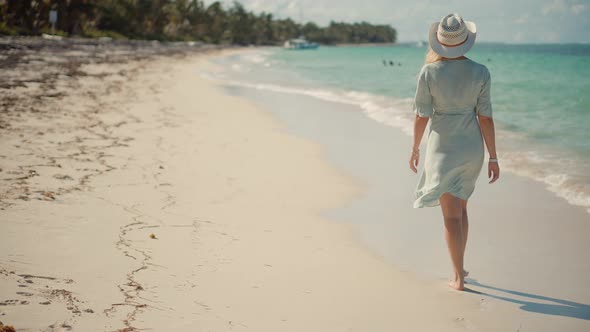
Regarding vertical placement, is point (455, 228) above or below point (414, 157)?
below

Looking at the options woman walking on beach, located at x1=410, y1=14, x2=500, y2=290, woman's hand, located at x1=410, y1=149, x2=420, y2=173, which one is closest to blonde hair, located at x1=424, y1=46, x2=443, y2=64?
woman walking on beach, located at x1=410, y1=14, x2=500, y2=290

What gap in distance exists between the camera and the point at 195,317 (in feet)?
8.76

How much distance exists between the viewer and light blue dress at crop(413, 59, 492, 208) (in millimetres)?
3023

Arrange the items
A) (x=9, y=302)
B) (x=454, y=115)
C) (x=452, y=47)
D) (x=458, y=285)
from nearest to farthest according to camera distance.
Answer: (x=9, y=302)
(x=452, y=47)
(x=454, y=115)
(x=458, y=285)

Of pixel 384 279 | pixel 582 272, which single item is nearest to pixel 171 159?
pixel 384 279

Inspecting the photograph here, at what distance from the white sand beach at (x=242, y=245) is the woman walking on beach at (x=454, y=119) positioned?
54 cm

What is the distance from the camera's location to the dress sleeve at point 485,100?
3037 millimetres

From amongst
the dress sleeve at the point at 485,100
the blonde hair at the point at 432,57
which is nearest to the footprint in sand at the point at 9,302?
the blonde hair at the point at 432,57

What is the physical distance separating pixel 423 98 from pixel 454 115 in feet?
0.69

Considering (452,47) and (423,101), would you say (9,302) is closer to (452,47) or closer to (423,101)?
(423,101)

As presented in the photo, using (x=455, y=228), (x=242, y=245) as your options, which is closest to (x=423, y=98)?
(x=455, y=228)

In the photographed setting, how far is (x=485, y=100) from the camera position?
3.06 meters

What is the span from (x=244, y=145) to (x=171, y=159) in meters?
1.51

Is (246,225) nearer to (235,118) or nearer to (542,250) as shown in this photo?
(542,250)
